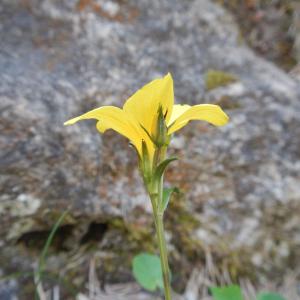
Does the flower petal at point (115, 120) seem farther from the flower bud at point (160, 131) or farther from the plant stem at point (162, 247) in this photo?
the plant stem at point (162, 247)

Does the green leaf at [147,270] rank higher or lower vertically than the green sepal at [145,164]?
lower

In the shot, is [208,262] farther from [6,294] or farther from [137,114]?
[137,114]

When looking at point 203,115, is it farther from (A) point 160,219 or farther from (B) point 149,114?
(A) point 160,219

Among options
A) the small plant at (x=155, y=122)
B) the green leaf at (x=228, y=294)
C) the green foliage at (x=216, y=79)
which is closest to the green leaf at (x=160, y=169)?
the small plant at (x=155, y=122)

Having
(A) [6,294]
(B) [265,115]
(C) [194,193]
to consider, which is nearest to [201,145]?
(C) [194,193]

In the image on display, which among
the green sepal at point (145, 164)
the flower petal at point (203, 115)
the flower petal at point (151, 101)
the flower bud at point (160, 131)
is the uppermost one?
the flower petal at point (151, 101)

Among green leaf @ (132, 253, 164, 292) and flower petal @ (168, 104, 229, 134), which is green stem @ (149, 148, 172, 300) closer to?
flower petal @ (168, 104, 229, 134)

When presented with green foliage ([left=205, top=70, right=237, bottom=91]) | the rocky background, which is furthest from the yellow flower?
green foliage ([left=205, top=70, right=237, bottom=91])
